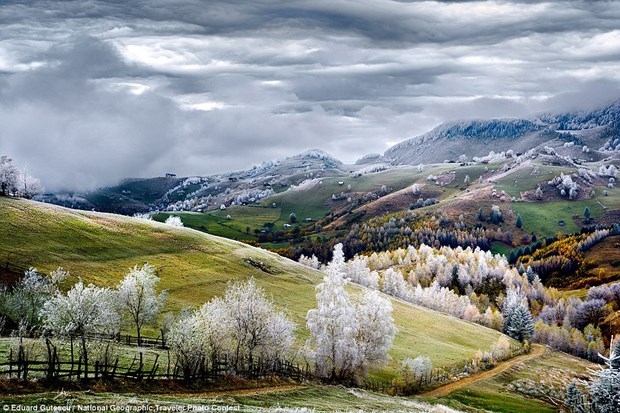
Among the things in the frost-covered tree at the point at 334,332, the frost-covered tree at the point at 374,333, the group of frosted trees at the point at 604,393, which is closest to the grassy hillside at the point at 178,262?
the frost-covered tree at the point at 374,333

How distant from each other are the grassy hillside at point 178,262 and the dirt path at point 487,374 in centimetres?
662

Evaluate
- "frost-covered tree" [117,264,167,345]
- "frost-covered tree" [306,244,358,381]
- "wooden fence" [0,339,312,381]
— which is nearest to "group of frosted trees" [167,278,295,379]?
"wooden fence" [0,339,312,381]

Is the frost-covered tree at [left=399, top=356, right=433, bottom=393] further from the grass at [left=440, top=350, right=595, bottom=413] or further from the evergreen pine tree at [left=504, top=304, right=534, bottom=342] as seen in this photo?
the evergreen pine tree at [left=504, top=304, right=534, bottom=342]

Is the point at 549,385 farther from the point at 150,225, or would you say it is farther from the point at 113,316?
the point at 150,225

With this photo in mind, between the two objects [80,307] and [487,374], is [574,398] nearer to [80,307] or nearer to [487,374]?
[487,374]

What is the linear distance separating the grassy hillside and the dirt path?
21.7ft

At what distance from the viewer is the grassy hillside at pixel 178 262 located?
11938 cm

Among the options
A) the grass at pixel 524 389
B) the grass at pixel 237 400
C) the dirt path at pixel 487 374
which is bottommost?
the grass at pixel 524 389

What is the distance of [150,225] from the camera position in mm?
170375

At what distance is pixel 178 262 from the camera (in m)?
143

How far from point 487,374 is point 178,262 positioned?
79.2m

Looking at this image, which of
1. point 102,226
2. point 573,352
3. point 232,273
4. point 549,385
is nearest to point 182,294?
point 232,273

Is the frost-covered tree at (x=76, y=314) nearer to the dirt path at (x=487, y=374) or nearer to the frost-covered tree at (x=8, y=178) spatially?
the dirt path at (x=487, y=374)

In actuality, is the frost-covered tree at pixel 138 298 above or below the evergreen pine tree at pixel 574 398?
above
